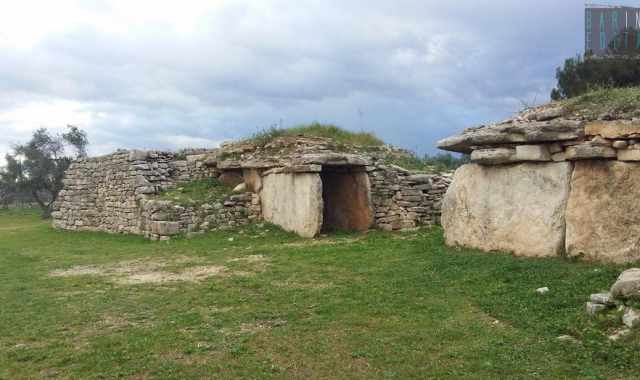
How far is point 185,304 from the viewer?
21.4ft

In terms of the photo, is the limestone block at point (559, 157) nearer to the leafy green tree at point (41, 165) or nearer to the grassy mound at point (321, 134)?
the grassy mound at point (321, 134)

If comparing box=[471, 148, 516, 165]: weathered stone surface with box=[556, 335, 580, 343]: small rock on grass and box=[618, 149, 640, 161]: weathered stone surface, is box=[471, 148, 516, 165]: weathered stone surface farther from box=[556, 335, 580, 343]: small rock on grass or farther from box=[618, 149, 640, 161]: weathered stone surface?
box=[556, 335, 580, 343]: small rock on grass

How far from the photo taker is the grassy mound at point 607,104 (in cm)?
741

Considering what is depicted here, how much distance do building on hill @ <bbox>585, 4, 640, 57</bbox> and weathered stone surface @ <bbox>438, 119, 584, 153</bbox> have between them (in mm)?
13495

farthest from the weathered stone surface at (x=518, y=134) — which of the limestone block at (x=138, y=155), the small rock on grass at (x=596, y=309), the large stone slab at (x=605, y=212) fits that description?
the limestone block at (x=138, y=155)

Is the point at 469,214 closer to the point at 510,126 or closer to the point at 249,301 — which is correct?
the point at 510,126

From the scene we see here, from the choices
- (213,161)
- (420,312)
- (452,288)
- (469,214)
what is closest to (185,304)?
(420,312)

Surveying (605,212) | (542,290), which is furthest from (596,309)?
(605,212)

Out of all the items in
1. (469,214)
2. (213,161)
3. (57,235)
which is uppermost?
(213,161)

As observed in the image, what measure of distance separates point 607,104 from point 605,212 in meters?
1.88

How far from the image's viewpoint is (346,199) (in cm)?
1426

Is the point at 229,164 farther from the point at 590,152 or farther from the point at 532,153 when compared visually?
the point at 590,152

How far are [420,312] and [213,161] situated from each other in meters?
11.8

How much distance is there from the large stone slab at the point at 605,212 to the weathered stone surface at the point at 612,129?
14.8 inches
